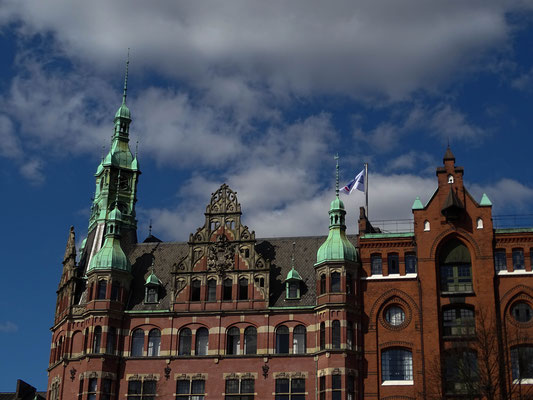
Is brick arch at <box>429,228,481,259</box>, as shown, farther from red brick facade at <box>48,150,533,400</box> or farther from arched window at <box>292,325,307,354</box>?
arched window at <box>292,325,307,354</box>

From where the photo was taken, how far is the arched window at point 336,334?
74188mm

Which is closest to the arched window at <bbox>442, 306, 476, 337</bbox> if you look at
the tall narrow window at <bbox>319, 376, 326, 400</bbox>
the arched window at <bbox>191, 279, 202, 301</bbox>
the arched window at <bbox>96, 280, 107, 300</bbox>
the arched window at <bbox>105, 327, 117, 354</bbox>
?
the tall narrow window at <bbox>319, 376, 326, 400</bbox>

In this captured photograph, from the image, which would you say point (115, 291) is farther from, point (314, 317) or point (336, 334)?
point (336, 334)

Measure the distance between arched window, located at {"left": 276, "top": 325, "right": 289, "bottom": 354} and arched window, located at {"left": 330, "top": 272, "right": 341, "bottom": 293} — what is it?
547cm

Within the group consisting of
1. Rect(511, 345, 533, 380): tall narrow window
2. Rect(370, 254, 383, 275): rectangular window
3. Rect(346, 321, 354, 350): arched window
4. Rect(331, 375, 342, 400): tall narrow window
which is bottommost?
Rect(331, 375, 342, 400): tall narrow window

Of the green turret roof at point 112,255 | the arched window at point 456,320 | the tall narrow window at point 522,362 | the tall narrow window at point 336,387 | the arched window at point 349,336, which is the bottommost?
the tall narrow window at point 336,387

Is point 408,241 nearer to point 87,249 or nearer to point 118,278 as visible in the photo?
point 118,278

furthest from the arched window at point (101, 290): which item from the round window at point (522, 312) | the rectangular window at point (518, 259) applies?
the rectangular window at point (518, 259)

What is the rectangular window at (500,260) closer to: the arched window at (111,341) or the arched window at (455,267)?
the arched window at (455,267)

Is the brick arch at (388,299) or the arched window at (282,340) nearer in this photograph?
the brick arch at (388,299)

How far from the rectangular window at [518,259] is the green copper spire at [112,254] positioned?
113 feet

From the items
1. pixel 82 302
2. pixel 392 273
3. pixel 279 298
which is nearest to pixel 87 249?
pixel 82 302

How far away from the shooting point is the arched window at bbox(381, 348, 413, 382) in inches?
2923

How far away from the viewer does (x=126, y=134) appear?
95.5 meters
